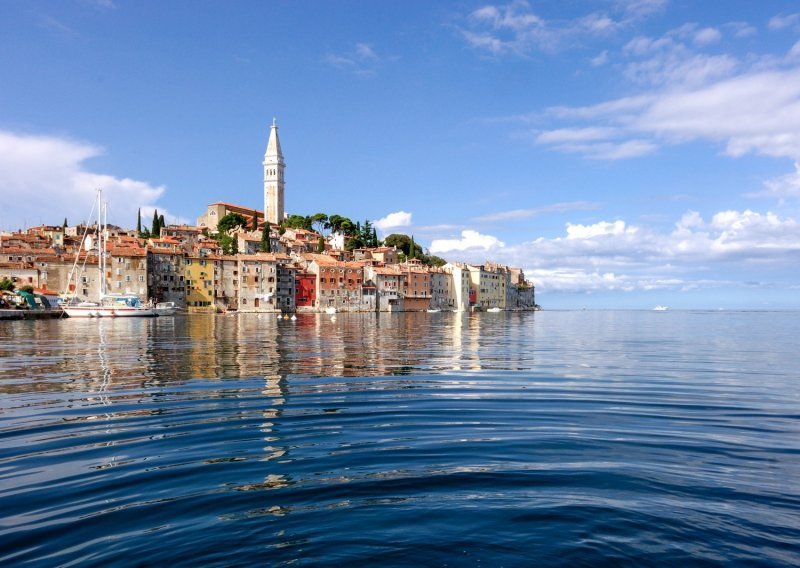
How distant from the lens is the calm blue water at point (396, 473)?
15.5 ft

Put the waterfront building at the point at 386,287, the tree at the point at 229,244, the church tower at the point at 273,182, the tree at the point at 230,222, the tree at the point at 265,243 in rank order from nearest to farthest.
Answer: the tree at the point at 265,243
the tree at the point at 229,244
the waterfront building at the point at 386,287
the tree at the point at 230,222
the church tower at the point at 273,182

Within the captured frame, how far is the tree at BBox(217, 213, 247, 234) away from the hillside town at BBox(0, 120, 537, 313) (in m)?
0.24

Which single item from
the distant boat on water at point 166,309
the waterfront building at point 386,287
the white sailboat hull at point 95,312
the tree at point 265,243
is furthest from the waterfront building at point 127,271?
the waterfront building at point 386,287

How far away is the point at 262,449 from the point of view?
782cm

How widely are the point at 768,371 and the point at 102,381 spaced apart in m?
21.2

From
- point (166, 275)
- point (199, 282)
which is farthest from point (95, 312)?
point (199, 282)

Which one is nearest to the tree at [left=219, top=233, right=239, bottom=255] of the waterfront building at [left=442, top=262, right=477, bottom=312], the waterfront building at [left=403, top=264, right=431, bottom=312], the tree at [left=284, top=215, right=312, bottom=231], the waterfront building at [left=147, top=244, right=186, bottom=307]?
the waterfront building at [left=147, top=244, right=186, bottom=307]

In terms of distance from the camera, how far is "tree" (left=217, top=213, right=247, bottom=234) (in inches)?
5197

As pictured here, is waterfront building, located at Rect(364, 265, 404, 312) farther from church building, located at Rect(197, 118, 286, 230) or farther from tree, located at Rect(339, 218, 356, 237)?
church building, located at Rect(197, 118, 286, 230)

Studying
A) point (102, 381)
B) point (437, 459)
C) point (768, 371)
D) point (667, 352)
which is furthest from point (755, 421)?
point (667, 352)

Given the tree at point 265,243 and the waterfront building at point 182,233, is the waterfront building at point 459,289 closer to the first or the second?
the tree at point 265,243

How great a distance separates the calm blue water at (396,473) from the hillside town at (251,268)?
76.7 metres

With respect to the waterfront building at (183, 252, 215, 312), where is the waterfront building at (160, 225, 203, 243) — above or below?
above

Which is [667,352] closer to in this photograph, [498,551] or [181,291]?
[498,551]
